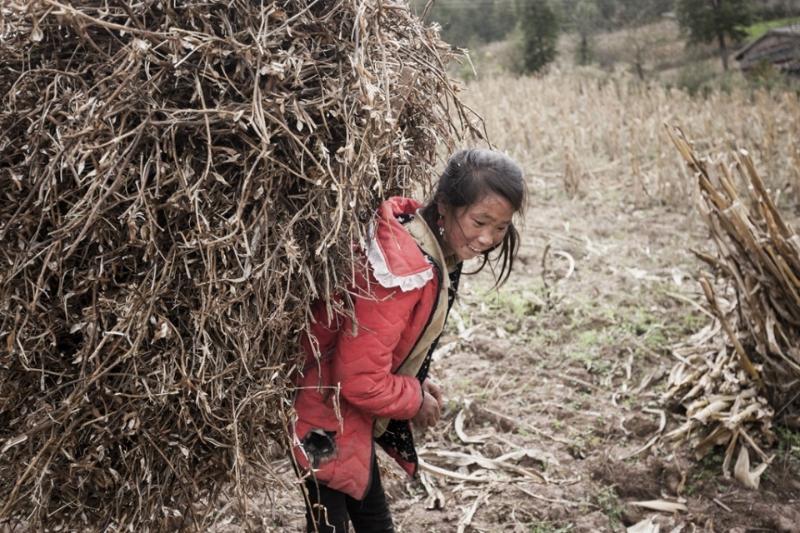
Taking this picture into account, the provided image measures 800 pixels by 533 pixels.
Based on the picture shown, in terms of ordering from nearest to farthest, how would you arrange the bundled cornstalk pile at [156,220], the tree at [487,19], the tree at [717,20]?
the bundled cornstalk pile at [156,220], the tree at [717,20], the tree at [487,19]

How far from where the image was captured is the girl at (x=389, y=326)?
1.70 m

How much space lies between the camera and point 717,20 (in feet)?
53.9

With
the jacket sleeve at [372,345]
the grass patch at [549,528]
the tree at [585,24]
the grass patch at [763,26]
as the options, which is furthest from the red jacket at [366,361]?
the tree at [585,24]

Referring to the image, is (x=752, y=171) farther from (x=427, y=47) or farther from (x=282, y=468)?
(x=282, y=468)

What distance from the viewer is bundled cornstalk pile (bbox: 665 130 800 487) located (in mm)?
2893

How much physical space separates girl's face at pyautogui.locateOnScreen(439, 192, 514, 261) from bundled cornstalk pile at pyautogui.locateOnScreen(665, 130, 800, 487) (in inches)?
61.2

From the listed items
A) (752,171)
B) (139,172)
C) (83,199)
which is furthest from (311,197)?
(752,171)

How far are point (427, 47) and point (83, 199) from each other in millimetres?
972

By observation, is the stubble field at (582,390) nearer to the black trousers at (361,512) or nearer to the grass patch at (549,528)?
the grass patch at (549,528)

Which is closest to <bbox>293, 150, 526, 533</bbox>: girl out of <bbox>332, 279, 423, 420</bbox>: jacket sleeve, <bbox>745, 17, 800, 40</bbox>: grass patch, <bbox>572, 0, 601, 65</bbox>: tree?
<bbox>332, 279, 423, 420</bbox>: jacket sleeve

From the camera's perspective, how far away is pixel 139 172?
4.77 feet

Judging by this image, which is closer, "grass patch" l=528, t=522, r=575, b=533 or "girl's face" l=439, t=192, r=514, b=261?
"girl's face" l=439, t=192, r=514, b=261

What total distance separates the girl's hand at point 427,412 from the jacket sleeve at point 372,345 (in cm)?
18

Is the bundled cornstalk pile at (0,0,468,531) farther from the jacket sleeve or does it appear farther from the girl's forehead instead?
the girl's forehead
